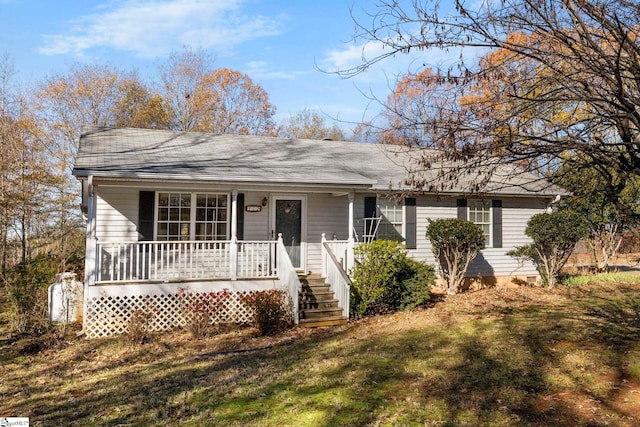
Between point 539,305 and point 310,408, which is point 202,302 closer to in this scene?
point 310,408

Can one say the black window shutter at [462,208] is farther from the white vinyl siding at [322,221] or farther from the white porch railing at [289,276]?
the white porch railing at [289,276]

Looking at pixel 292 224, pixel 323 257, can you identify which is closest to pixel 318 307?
pixel 323 257

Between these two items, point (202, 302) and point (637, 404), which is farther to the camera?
point (202, 302)

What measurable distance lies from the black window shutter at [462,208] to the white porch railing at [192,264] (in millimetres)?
6037

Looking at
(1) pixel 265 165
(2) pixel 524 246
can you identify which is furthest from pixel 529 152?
(2) pixel 524 246

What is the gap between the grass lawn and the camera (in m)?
4.77

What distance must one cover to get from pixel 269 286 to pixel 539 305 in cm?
615

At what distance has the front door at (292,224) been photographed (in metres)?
11.6

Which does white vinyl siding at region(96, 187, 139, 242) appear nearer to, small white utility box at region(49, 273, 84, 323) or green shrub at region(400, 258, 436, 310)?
small white utility box at region(49, 273, 84, 323)

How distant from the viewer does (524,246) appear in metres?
13.2

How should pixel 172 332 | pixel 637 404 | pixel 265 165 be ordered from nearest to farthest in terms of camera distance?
1. pixel 637 404
2. pixel 172 332
3. pixel 265 165

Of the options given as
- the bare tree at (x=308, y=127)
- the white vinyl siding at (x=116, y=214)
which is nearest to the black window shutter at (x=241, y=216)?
the white vinyl siding at (x=116, y=214)

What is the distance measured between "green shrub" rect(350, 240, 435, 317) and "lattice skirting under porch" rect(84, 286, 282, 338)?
247 centimetres

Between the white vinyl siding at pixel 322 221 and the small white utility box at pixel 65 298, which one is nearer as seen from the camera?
the small white utility box at pixel 65 298
